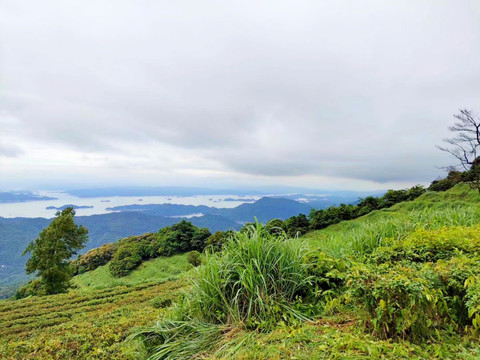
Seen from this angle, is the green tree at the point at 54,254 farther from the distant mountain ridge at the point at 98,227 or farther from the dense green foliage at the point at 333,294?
the distant mountain ridge at the point at 98,227

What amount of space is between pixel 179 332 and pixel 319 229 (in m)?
21.0

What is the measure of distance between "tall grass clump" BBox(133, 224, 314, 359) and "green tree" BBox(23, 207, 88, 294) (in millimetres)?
17519

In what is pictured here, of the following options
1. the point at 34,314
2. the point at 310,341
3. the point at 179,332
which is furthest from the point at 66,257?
the point at 310,341

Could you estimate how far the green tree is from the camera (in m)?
16.6

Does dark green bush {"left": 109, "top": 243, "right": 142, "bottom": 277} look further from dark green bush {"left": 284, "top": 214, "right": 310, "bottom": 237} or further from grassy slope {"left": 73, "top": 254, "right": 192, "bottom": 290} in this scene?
dark green bush {"left": 284, "top": 214, "right": 310, "bottom": 237}

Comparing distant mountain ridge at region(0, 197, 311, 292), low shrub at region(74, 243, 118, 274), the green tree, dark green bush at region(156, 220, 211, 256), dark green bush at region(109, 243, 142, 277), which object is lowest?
distant mountain ridge at region(0, 197, 311, 292)

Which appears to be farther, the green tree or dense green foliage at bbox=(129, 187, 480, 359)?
the green tree

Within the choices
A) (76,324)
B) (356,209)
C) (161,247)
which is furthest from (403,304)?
(161,247)

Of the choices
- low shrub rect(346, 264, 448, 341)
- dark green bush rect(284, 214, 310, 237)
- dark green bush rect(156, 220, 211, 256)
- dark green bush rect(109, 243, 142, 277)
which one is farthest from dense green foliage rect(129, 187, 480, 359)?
dark green bush rect(109, 243, 142, 277)

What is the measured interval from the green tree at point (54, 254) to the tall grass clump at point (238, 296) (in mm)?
17519

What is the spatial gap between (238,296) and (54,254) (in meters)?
18.5

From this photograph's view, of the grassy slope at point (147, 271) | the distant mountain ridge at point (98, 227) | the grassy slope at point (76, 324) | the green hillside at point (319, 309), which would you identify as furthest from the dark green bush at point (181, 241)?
the distant mountain ridge at point (98, 227)

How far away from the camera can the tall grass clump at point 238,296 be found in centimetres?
263

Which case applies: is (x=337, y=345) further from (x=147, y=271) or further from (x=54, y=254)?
(x=147, y=271)
